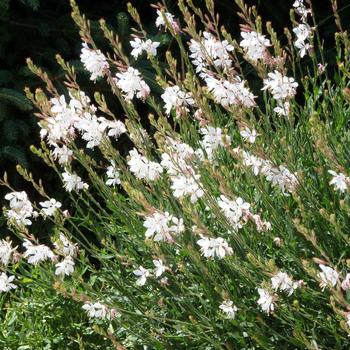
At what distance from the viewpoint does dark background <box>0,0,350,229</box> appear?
15.4 feet

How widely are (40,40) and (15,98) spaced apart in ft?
2.75

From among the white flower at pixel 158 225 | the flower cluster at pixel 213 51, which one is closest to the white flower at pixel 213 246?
the white flower at pixel 158 225

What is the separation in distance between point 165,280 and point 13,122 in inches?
80.3

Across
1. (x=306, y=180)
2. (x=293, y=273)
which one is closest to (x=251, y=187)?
(x=306, y=180)

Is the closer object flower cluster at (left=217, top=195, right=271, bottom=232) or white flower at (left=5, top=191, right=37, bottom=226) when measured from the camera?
flower cluster at (left=217, top=195, right=271, bottom=232)

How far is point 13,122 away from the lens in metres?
4.71

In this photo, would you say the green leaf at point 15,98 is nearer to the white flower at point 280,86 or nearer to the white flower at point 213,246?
the white flower at point 280,86

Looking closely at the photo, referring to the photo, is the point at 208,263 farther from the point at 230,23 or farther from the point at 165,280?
the point at 230,23

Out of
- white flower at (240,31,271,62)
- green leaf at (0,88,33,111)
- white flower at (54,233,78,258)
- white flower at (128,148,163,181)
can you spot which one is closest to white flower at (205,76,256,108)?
white flower at (240,31,271,62)

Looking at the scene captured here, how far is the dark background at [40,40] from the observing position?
470 centimetres

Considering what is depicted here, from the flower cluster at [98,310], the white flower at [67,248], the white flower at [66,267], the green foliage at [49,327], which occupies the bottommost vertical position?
the green foliage at [49,327]

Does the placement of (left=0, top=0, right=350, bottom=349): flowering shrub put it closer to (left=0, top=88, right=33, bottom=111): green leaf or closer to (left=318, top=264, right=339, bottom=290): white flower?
(left=318, top=264, right=339, bottom=290): white flower

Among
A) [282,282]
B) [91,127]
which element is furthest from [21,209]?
[282,282]

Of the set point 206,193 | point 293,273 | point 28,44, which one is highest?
point 28,44
